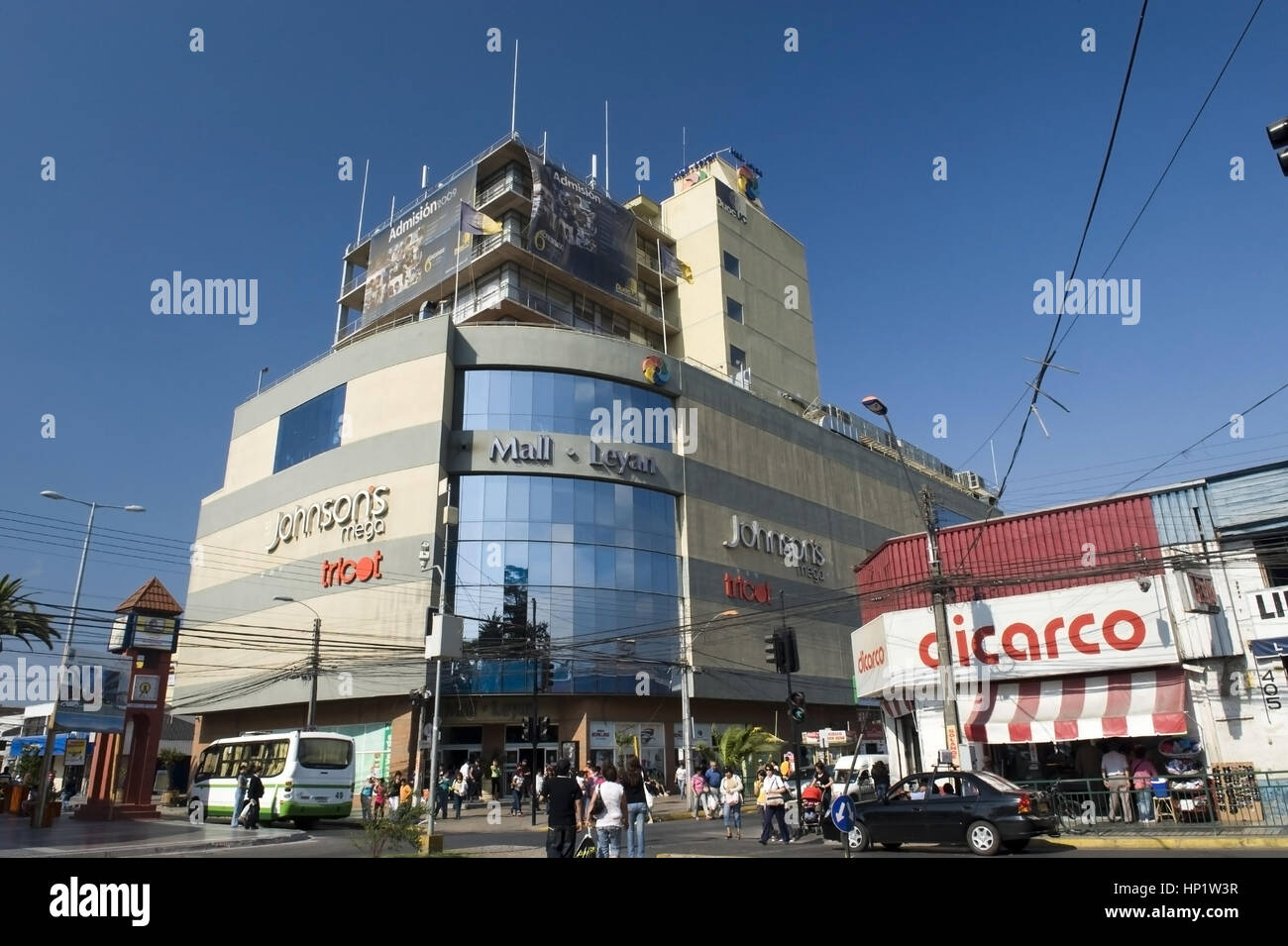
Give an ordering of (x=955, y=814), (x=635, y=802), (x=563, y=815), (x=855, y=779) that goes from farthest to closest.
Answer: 1. (x=855, y=779)
2. (x=955, y=814)
3. (x=635, y=802)
4. (x=563, y=815)

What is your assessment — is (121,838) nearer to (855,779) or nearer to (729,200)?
(855,779)

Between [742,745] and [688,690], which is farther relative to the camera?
[688,690]

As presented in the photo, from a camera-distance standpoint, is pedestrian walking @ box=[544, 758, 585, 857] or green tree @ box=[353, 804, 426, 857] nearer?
pedestrian walking @ box=[544, 758, 585, 857]

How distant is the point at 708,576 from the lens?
1689 inches

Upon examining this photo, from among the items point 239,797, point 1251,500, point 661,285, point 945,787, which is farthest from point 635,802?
point 661,285

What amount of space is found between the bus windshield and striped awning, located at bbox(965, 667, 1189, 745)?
18.0m

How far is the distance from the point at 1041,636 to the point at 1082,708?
6.42ft

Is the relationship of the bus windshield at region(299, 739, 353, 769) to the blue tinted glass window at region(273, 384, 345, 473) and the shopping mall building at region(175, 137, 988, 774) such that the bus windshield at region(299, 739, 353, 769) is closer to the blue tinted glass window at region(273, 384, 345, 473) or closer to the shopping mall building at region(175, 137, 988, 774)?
the shopping mall building at region(175, 137, 988, 774)

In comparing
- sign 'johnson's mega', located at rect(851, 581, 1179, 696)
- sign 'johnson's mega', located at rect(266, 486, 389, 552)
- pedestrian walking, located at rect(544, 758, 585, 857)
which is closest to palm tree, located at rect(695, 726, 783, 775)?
sign 'johnson's mega', located at rect(851, 581, 1179, 696)

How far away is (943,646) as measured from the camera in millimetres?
19516

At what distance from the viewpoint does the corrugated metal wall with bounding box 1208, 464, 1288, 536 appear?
19672mm

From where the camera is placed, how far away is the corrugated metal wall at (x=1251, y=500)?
19.7m

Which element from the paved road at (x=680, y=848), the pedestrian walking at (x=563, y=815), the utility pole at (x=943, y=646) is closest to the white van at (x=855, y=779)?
the utility pole at (x=943, y=646)
